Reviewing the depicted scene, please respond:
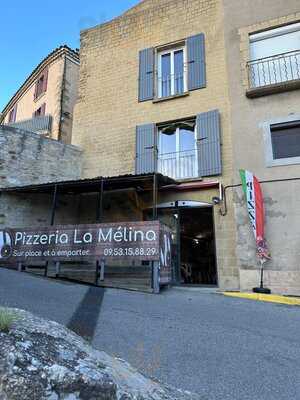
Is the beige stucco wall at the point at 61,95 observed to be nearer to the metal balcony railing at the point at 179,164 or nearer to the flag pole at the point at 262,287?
the metal balcony railing at the point at 179,164

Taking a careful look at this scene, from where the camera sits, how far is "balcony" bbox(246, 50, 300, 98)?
10.3 meters

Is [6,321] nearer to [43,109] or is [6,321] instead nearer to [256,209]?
[256,209]

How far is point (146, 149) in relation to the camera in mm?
11781

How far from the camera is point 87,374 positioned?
2.18m

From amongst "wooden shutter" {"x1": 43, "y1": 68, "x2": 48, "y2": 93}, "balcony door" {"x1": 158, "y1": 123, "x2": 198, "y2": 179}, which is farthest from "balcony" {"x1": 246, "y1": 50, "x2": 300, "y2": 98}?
"wooden shutter" {"x1": 43, "y1": 68, "x2": 48, "y2": 93}

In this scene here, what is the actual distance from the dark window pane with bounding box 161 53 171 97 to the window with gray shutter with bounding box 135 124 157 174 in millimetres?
1352

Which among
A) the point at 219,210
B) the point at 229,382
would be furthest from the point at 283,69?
the point at 229,382

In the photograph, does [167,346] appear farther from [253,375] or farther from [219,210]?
[219,210]

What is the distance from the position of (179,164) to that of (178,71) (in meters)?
3.35

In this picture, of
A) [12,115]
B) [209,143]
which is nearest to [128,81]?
[209,143]

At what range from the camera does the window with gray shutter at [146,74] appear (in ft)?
40.5

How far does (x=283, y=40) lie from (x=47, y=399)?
11664mm

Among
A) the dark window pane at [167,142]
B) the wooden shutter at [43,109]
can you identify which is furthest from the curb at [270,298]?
the wooden shutter at [43,109]

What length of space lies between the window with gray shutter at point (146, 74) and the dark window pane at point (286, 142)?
14.1ft
